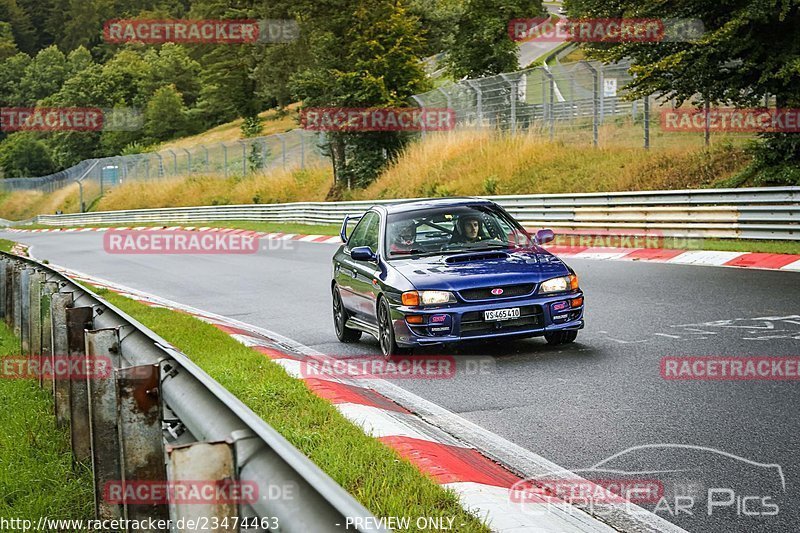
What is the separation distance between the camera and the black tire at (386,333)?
32.3 ft

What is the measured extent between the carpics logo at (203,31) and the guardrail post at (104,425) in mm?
72964

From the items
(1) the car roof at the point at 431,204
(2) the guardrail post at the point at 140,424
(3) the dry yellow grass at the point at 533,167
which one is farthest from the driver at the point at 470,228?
(3) the dry yellow grass at the point at 533,167

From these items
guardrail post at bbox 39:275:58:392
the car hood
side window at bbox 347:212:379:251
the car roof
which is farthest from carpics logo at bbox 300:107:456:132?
guardrail post at bbox 39:275:58:392

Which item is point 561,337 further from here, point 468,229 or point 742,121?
point 742,121

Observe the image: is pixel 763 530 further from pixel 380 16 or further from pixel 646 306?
pixel 380 16

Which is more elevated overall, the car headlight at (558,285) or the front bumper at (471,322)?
the car headlight at (558,285)

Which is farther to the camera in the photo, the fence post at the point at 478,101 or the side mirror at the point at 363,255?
the fence post at the point at 478,101

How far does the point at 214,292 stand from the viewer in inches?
726

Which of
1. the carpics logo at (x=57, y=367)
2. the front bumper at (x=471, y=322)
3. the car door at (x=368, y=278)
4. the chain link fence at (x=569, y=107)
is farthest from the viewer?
the chain link fence at (x=569, y=107)

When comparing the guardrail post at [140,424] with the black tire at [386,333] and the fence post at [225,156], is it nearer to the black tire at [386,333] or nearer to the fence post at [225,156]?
the black tire at [386,333]

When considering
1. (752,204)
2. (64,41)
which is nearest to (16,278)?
(752,204)

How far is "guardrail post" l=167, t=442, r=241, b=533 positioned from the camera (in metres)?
2.66

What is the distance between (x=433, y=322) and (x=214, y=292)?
9.58 metres

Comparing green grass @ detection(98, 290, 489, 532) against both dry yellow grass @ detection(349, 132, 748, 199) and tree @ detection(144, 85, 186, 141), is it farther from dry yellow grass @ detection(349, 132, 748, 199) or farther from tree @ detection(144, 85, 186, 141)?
tree @ detection(144, 85, 186, 141)
